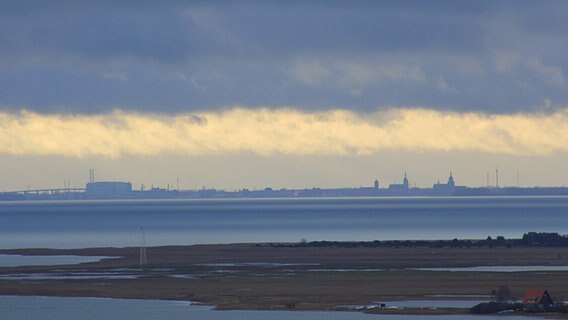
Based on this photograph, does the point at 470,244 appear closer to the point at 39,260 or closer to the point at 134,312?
the point at 39,260

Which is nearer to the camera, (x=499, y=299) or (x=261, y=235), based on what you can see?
(x=499, y=299)

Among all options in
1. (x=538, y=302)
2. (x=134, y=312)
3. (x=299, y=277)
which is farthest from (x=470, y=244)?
(x=134, y=312)

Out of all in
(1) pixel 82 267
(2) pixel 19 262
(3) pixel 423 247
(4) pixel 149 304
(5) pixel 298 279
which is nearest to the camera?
(4) pixel 149 304

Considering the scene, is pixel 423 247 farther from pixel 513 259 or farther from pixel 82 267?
pixel 82 267

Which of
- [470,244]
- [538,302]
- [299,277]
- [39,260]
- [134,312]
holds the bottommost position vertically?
[134,312]

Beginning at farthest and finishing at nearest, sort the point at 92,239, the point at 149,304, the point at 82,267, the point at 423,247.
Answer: the point at 92,239, the point at 423,247, the point at 82,267, the point at 149,304

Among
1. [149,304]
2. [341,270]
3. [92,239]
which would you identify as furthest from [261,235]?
[149,304]

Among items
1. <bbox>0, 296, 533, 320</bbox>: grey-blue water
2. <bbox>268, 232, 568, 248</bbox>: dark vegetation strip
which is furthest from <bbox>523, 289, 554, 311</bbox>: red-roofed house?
<bbox>268, 232, 568, 248</bbox>: dark vegetation strip

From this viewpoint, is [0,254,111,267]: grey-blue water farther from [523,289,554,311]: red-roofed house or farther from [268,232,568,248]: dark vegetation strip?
[523,289,554,311]: red-roofed house

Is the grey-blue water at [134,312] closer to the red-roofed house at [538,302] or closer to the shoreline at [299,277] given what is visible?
the shoreline at [299,277]
